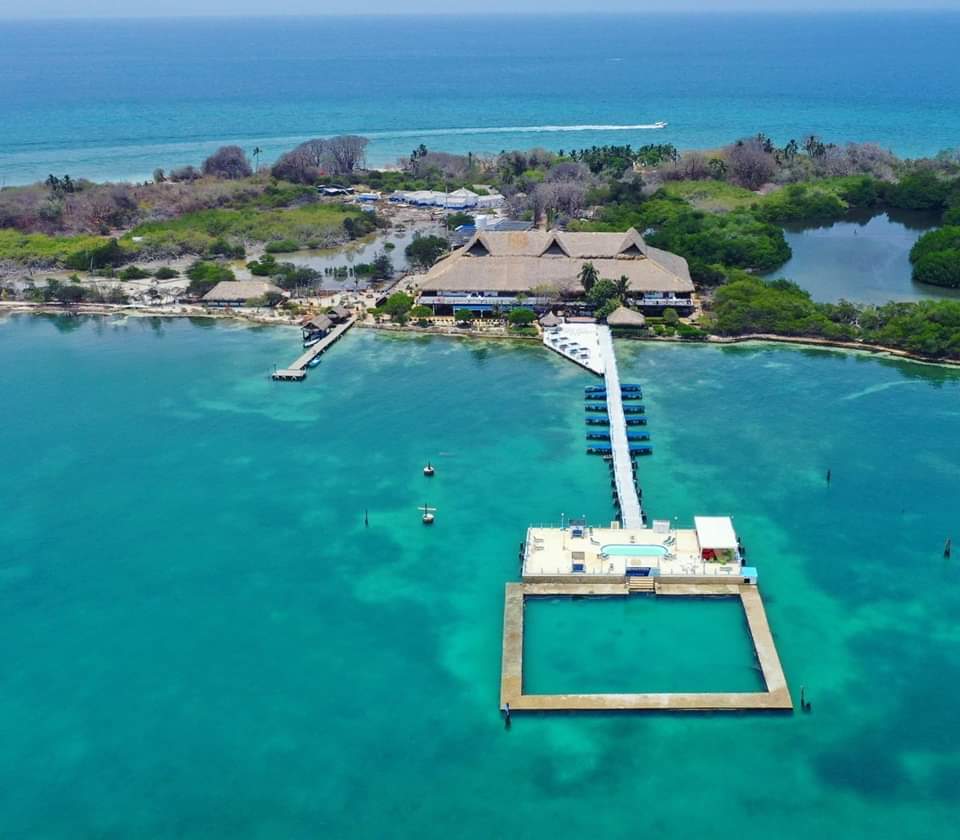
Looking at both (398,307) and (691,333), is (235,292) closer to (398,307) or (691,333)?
(398,307)

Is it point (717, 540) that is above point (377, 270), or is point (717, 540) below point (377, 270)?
below

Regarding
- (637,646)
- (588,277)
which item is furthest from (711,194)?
(637,646)

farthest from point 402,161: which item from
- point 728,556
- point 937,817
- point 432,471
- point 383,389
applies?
point 937,817

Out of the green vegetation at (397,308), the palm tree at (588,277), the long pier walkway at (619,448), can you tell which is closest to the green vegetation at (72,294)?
the green vegetation at (397,308)

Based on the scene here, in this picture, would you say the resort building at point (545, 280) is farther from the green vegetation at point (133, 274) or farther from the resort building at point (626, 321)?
the green vegetation at point (133, 274)

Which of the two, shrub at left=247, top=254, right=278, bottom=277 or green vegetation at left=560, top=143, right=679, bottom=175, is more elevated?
green vegetation at left=560, top=143, right=679, bottom=175

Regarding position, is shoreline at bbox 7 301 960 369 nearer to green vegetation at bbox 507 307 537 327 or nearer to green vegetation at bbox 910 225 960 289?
green vegetation at bbox 507 307 537 327

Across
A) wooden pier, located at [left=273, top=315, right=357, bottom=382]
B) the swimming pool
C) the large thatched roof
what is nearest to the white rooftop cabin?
the swimming pool
